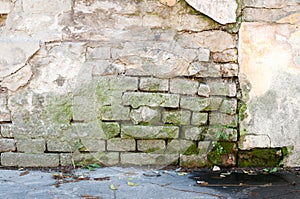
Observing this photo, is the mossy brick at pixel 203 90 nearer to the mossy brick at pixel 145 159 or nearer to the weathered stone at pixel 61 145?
the mossy brick at pixel 145 159

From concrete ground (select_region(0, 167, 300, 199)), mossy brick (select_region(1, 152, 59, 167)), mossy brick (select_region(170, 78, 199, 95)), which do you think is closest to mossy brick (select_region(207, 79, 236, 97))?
mossy brick (select_region(170, 78, 199, 95))

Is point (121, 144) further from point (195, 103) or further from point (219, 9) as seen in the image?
point (219, 9)

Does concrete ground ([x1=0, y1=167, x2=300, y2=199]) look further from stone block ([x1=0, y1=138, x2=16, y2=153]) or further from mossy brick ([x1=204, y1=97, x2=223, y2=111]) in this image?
mossy brick ([x1=204, y1=97, x2=223, y2=111])

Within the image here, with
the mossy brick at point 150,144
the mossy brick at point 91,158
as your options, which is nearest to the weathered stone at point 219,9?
the mossy brick at point 150,144

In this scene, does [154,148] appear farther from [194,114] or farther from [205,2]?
[205,2]

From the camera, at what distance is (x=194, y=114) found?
3139 mm

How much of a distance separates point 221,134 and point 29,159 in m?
1.58

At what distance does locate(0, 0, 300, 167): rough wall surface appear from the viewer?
3.04 metres

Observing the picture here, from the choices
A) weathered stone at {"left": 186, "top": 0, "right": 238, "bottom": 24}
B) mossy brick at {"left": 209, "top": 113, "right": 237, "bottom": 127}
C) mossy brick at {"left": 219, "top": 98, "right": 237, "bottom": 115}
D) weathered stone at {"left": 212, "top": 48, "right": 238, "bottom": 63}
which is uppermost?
weathered stone at {"left": 186, "top": 0, "right": 238, "bottom": 24}

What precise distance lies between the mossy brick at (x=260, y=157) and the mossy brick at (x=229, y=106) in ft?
1.17

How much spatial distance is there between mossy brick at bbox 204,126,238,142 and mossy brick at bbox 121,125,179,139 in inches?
11.5

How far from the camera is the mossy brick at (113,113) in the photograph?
10.2 feet

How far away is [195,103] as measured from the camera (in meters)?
3.13

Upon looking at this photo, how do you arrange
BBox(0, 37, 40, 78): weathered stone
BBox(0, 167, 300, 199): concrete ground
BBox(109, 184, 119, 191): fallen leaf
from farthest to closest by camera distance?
BBox(0, 37, 40, 78): weathered stone
BBox(109, 184, 119, 191): fallen leaf
BBox(0, 167, 300, 199): concrete ground
